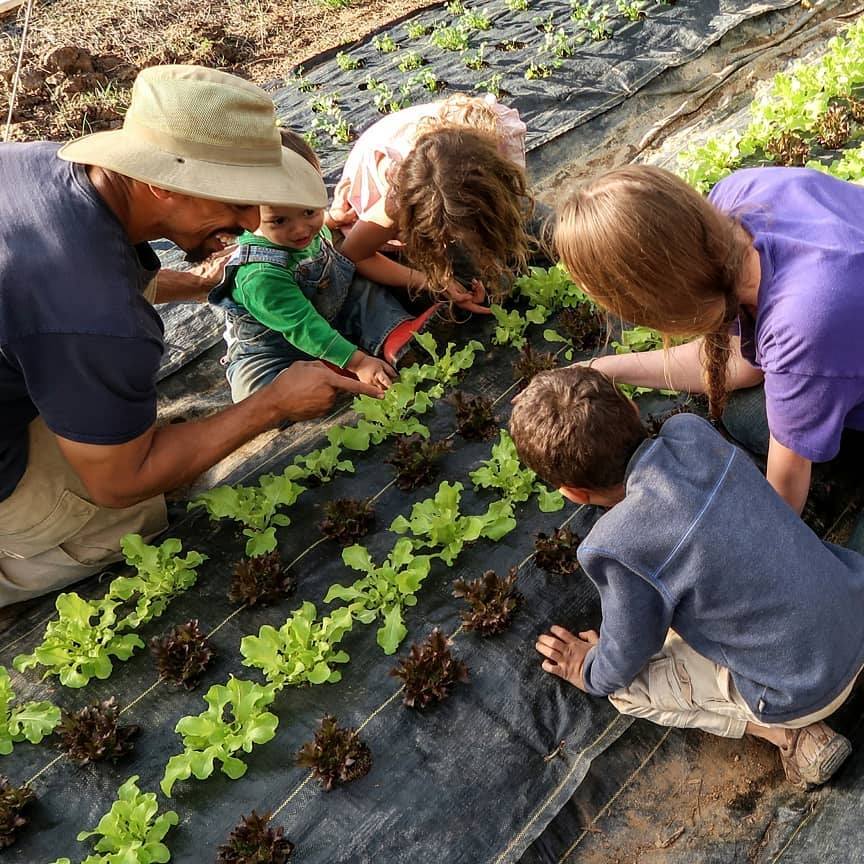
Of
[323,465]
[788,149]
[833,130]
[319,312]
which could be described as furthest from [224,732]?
[833,130]

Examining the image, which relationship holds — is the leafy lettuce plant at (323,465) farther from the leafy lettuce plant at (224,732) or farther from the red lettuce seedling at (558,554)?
the leafy lettuce plant at (224,732)

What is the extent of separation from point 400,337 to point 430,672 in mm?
2074

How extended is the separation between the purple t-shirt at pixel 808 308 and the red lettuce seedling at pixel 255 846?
2.07 m

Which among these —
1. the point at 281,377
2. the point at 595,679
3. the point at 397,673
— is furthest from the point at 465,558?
the point at 281,377

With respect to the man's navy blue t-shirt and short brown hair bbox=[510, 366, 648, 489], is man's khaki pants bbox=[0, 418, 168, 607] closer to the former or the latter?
the man's navy blue t-shirt

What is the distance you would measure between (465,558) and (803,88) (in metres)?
4.26

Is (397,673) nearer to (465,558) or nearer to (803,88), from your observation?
(465,558)

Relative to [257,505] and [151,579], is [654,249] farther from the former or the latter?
[151,579]

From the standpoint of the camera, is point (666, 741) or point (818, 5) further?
point (818, 5)

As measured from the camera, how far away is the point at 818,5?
7.68 m

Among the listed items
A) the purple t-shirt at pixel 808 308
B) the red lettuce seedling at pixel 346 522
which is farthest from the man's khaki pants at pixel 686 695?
the red lettuce seedling at pixel 346 522

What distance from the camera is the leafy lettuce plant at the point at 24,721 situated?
2857 millimetres

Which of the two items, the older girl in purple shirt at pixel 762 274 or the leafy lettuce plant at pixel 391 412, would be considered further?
the leafy lettuce plant at pixel 391 412

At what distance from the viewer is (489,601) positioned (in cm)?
304
